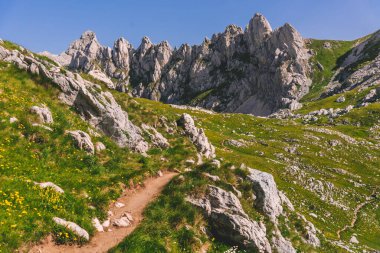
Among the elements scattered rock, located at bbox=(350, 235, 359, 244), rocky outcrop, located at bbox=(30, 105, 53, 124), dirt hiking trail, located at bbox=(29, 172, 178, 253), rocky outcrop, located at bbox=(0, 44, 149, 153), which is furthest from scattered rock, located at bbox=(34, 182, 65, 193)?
scattered rock, located at bbox=(350, 235, 359, 244)

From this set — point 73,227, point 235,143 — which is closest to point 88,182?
point 73,227

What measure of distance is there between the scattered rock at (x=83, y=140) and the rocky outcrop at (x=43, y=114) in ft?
6.00

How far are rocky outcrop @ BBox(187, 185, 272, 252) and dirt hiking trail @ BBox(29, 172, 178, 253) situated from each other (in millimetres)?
3085

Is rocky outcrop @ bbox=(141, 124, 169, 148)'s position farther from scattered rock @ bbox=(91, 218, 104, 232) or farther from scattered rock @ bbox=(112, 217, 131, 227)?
scattered rock @ bbox=(91, 218, 104, 232)

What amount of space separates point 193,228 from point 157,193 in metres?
3.98

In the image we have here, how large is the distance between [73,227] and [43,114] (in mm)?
10974

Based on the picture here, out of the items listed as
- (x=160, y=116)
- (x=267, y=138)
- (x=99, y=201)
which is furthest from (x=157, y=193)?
(x=267, y=138)

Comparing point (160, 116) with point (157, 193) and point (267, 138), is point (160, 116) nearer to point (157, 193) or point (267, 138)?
point (157, 193)

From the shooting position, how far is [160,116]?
3866 centimetres

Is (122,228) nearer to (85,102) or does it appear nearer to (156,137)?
(85,102)

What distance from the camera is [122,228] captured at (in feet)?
60.5

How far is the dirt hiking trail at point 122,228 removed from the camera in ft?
50.2

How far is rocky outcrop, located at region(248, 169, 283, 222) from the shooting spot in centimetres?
2330

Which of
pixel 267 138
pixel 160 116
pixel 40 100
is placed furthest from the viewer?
pixel 267 138
